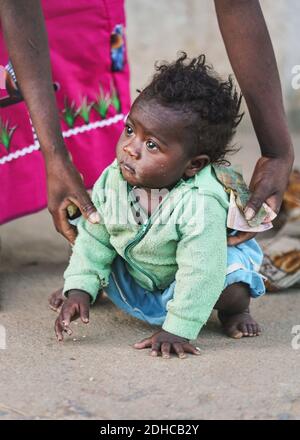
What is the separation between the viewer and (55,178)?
259 cm

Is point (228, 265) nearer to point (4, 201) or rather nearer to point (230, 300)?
point (230, 300)

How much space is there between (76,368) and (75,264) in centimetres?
34

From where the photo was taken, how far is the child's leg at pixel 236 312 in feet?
8.29

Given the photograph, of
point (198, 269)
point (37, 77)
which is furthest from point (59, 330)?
point (37, 77)

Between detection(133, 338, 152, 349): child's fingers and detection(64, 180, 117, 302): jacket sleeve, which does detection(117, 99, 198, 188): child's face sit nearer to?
detection(64, 180, 117, 302): jacket sleeve

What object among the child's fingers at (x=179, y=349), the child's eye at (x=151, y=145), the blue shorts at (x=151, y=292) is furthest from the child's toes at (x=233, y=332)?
the child's eye at (x=151, y=145)

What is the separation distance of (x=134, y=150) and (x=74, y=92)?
87 centimetres

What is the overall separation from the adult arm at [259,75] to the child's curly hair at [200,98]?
0.21m

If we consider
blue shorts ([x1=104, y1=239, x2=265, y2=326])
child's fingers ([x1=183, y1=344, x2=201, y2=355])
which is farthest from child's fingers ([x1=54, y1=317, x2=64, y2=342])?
child's fingers ([x1=183, y1=344, x2=201, y2=355])

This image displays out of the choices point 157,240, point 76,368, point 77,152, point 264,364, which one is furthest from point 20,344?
point 77,152

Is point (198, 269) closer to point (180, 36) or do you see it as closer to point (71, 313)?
point (71, 313)

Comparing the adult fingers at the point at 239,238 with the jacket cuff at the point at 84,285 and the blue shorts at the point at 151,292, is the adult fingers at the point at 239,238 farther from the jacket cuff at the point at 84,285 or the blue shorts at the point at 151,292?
the jacket cuff at the point at 84,285

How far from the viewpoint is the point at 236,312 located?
8.54ft

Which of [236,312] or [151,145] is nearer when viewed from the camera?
[151,145]
